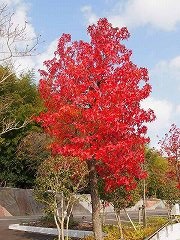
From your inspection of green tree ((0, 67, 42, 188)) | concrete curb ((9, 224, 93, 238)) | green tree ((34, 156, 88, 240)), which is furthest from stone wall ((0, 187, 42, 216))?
green tree ((34, 156, 88, 240))

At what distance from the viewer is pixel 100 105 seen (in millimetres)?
16703

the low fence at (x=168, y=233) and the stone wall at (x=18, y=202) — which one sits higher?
the stone wall at (x=18, y=202)

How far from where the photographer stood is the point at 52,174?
17547 millimetres

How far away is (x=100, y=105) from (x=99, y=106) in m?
0.05

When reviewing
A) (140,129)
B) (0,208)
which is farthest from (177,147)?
(140,129)

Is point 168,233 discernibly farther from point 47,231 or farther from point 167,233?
point 47,231

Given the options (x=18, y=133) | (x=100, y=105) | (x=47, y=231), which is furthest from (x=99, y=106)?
(x=18, y=133)

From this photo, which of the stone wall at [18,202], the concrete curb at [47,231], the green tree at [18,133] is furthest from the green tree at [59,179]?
the green tree at [18,133]

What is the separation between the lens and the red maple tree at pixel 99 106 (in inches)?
651

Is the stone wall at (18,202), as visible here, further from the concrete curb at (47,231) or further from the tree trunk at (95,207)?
the tree trunk at (95,207)

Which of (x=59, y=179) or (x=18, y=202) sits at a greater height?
(x=18, y=202)

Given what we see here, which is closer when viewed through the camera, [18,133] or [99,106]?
[99,106]

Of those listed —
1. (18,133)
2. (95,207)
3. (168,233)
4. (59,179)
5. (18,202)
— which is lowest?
(168,233)

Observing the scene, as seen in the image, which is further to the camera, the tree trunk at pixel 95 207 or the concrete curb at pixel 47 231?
the concrete curb at pixel 47 231
